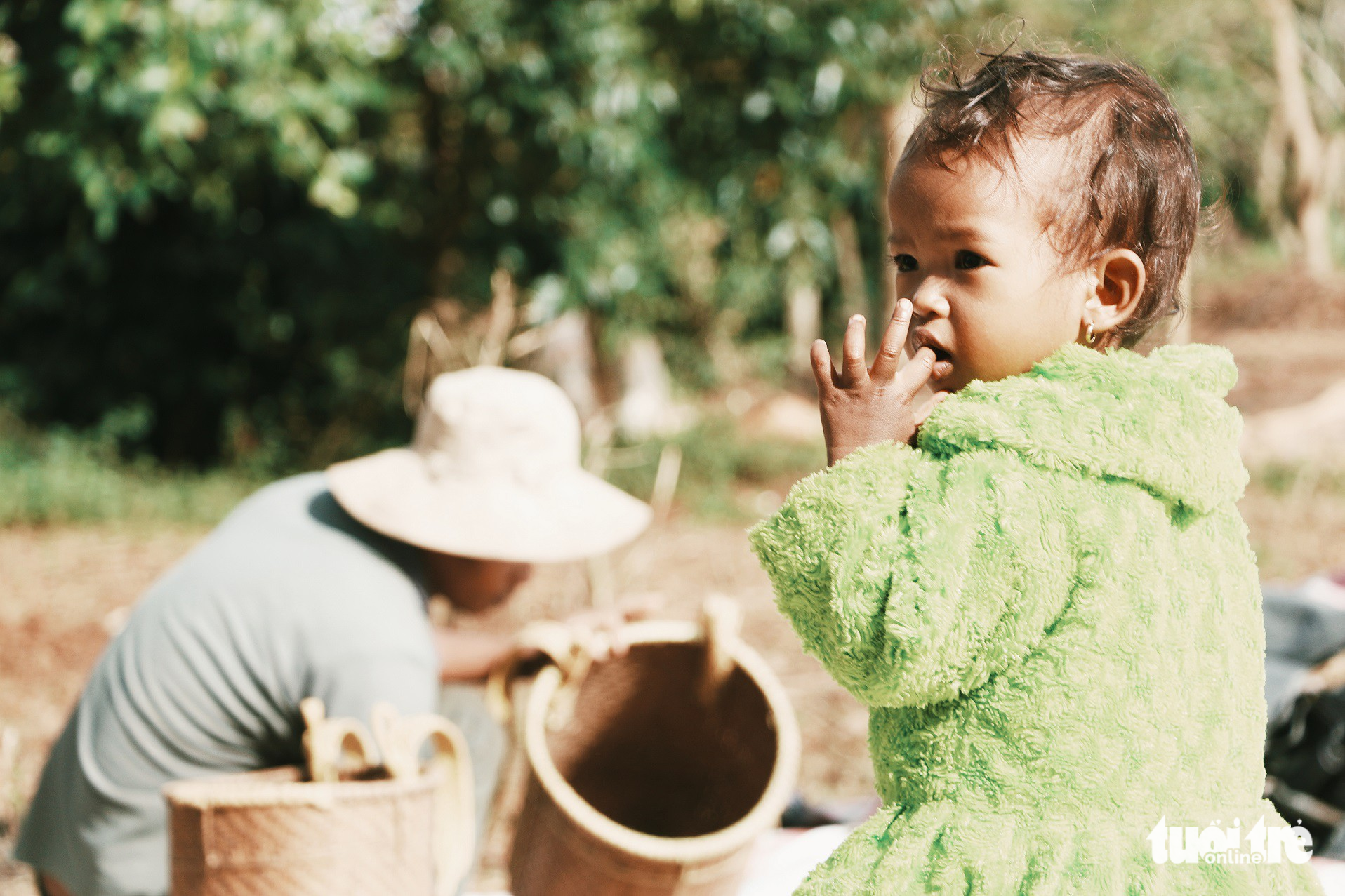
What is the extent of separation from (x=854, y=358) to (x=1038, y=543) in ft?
0.80

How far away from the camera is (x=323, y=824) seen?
1.62 m

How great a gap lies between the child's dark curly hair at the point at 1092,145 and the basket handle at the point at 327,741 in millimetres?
1151

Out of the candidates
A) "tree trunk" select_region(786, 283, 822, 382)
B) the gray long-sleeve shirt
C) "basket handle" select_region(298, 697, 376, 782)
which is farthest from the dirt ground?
"tree trunk" select_region(786, 283, 822, 382)

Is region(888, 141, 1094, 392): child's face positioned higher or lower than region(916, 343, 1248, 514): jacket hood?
higher

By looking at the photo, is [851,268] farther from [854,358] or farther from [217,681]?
[854,358]

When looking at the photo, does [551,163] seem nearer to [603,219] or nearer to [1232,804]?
[603,219]

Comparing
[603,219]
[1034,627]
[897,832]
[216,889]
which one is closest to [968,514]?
[1034,627]

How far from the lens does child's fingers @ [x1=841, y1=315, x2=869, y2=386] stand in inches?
44.2

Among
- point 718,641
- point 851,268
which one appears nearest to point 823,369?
point 718,641

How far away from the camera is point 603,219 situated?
5.96 meters

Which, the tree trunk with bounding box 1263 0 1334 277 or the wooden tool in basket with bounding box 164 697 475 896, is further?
the tree trunk with bounding box 1263 0 1334 277

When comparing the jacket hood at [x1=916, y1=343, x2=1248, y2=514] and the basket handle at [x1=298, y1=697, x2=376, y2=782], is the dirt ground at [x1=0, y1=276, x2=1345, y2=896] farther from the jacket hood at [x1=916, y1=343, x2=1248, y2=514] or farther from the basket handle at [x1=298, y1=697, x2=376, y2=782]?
the jacket hood at [x1=916, y1=343, x2=1248, y2=514]

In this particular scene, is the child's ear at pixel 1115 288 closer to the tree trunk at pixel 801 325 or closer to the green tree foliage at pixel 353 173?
the green tree foliage at pixel 353 173

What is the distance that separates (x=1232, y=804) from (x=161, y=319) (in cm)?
767
